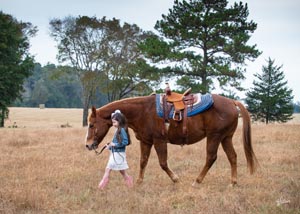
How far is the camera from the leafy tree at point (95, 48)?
36.4 m

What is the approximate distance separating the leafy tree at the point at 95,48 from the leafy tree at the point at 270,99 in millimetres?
10940

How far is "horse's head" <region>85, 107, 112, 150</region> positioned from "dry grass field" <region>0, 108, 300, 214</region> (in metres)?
0.85

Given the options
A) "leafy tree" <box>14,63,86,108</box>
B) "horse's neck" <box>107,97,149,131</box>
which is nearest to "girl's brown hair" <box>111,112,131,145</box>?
"horse's neck" <box>107,97,149,131</box>

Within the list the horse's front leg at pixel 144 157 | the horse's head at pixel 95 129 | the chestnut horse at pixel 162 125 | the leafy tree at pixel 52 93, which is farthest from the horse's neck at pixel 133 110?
the leafy tree at pixel 52 93

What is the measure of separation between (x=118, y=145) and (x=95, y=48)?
3000 centimetres

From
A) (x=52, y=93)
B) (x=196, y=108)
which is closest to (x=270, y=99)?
(x=196, y=108)

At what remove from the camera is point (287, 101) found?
120 feet

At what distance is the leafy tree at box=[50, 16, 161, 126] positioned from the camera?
36438mm

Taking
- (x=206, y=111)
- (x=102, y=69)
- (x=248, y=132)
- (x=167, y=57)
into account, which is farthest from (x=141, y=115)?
(x=102, y=69)

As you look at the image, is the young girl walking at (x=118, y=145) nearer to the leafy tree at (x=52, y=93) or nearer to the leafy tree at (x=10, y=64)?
the leafy tree at (x=10, y=64)

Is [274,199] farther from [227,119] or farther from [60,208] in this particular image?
[60,208]

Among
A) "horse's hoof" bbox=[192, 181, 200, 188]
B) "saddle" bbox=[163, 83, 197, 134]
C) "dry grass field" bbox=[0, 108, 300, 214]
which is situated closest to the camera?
"dry grass field" bbox=[0, 108, 300, 214]

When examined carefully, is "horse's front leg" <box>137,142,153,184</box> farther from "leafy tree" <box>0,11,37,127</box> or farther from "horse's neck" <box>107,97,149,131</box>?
"leafy tree" <box>0,11,37,127</box>

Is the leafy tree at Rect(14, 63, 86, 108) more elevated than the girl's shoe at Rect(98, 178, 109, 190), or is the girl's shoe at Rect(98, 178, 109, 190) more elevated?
the leafy tree at Rect(14, 63, 86, 108)
